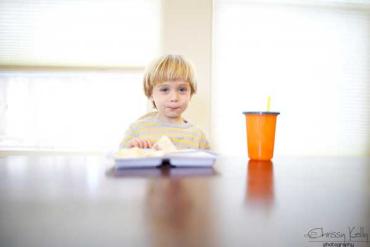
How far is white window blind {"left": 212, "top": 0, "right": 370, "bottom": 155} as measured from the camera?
2451 millimetres

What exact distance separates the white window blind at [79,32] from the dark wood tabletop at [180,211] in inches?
77.4

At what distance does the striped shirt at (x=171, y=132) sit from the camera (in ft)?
4.44

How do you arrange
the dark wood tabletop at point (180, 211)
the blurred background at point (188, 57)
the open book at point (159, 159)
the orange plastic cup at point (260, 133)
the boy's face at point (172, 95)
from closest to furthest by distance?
the dark wood tabletop at point (180, 211) → the open book at point (159, 159) → the orange plastic cup at point (260, 133) → the boy's face at point (172, 95) → the blurred background at point (188, 57)

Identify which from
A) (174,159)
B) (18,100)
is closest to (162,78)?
(174,159)

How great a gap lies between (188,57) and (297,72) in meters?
0.92

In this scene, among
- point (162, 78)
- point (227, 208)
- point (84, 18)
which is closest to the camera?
point (227, 208)

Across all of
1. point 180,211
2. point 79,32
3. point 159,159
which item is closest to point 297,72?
point 79,32

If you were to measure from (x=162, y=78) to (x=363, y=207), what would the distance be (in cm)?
98

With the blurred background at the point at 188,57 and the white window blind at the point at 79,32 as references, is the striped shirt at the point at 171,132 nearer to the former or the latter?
the blurred background at the point at 188,57

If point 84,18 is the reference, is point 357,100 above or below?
below

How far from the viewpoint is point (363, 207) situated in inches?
14.2

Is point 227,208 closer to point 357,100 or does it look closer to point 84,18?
point 84,18

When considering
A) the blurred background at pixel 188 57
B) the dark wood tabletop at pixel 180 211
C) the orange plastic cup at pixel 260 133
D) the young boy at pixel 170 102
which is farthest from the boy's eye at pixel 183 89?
the blurred background at pixel 188 57

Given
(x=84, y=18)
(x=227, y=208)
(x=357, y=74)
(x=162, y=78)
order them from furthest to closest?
(x=357, y=74) → (x=84, y=18) → (x=162, y=78) → (x=227, y=208)
